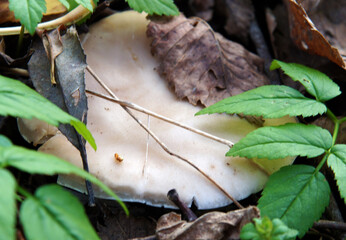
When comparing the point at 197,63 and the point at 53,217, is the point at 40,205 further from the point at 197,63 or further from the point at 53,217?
the point at 197,63

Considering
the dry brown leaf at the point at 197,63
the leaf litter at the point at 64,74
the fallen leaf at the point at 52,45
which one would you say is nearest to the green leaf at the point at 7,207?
the leaf litter at the point at 64,74

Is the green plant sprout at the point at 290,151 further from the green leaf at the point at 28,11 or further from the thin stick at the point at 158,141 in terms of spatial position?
the green leaf at the point at 28,11

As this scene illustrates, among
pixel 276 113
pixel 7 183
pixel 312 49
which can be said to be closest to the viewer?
pixel 7 183

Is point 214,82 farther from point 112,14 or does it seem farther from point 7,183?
point 7,183

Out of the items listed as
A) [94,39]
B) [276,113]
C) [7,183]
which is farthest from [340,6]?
[7,183]

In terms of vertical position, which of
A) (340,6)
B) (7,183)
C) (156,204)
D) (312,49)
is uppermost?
(340,6)

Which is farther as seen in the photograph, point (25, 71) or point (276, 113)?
point (25, 71)

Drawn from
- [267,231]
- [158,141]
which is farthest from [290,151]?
[158,141]
